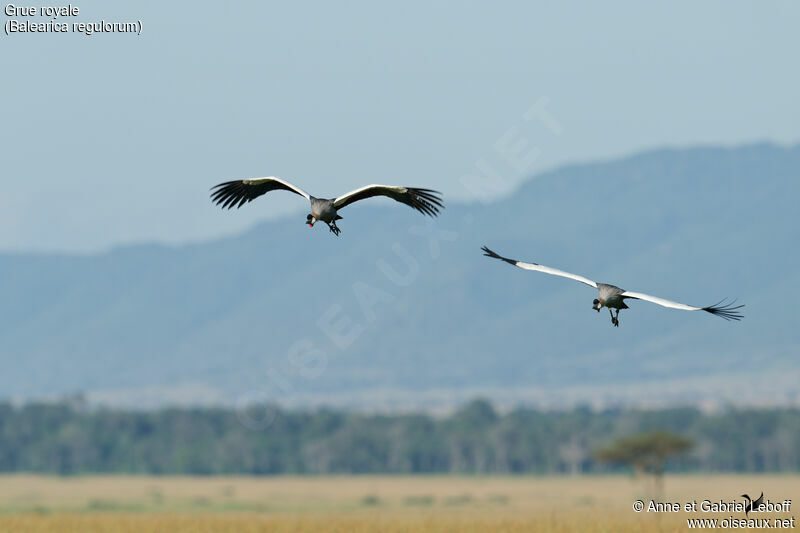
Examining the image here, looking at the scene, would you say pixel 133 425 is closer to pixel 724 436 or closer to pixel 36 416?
pixel 36 416

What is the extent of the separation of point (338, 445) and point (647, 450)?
96.1 meters

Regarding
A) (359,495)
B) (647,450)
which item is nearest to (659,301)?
(647,450)

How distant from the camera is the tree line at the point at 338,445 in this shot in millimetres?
177125

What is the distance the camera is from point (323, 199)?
22.6m

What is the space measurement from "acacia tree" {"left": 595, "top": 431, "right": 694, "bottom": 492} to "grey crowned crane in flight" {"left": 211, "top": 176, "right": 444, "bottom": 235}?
213 feet

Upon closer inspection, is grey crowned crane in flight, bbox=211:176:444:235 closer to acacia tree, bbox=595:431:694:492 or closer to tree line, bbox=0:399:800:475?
acacia tree, bbox=595:431:694:492

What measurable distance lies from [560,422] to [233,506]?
87.6 meters

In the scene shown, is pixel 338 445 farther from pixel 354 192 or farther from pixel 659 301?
pixel 659 301

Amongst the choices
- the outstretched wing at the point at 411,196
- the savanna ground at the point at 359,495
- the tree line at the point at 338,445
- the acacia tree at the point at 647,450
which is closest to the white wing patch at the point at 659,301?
the outstretched wing at the point at 411,196

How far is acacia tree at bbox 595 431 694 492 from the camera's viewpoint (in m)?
88.4

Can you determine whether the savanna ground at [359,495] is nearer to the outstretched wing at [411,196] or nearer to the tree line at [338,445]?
the tree line at [338,445]

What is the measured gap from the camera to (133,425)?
616 feet

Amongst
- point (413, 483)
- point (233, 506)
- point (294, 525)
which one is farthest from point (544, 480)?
point (294, 525)

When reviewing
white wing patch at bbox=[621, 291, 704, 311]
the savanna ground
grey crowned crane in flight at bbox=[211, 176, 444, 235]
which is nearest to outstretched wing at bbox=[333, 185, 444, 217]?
grey crowned crane in flight at bbox=[211, 176, 444, 235]
